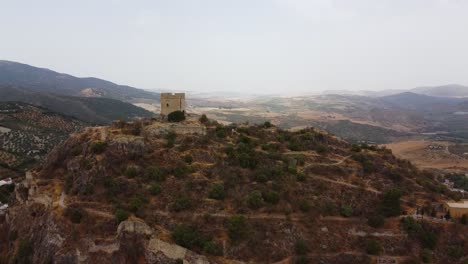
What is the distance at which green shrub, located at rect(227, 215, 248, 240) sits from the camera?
33844mm

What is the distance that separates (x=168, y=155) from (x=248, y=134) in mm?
13478

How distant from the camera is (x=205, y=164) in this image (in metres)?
42.2

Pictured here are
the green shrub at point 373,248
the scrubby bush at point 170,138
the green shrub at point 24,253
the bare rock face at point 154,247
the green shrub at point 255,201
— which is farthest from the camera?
the scrubby bush at point 170,138

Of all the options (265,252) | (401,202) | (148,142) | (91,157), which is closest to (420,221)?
(401,202)

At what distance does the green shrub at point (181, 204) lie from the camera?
117ft

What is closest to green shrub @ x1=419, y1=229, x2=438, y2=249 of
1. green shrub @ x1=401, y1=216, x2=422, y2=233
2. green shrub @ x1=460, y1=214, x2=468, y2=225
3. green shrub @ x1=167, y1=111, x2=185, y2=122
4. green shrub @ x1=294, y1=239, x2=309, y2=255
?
green shrub @ x1=401, y1=216, x2=422, y2=233

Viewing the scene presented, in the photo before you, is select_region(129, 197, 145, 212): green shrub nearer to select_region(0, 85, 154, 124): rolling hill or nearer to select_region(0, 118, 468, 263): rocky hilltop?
select_region(0, 118, 468, 263): rocky hilltop

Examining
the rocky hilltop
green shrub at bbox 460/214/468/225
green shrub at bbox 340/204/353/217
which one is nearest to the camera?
the rocky hilltop

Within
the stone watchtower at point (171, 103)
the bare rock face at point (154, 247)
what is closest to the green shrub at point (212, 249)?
the bare rock face at point (154, 247)

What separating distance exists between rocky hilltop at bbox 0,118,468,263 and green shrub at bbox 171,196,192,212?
99 mm

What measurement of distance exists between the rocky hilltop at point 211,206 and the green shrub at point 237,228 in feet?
0.34

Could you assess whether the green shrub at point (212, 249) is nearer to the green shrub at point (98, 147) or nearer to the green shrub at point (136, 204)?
the green shrub at point (136, 204)

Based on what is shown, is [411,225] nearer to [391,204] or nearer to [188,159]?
[391,204]

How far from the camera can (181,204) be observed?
3594 cm
